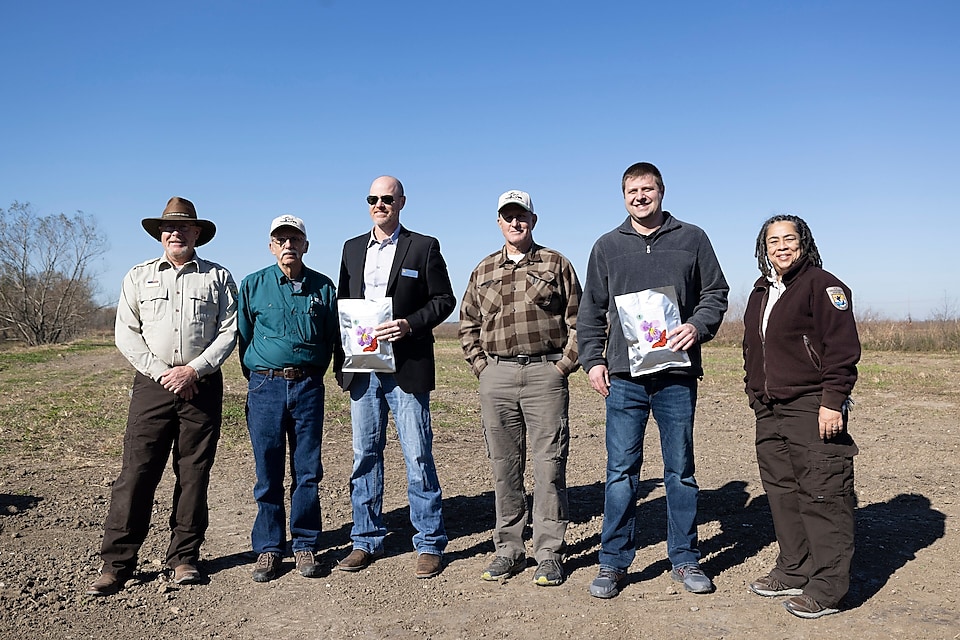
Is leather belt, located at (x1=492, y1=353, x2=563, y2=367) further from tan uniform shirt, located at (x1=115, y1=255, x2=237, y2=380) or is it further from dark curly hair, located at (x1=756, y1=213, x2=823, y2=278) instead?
tan uniform shirt, located at (x1=115, y1=255, x2=237, y2=380)

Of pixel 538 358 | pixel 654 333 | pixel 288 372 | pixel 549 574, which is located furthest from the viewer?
pixel 288 372

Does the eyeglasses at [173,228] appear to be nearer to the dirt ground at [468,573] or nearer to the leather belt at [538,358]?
the dirt ground at [468,573]

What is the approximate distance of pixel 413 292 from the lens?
5.21 meters

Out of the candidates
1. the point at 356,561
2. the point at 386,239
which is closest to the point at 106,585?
the point at 356,561

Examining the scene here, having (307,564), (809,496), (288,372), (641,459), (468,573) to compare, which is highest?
(288,372)

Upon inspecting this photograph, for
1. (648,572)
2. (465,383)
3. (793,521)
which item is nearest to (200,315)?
(648,572)

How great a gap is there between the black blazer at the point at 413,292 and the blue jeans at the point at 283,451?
12.0 inches

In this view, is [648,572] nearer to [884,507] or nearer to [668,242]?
[668,242]

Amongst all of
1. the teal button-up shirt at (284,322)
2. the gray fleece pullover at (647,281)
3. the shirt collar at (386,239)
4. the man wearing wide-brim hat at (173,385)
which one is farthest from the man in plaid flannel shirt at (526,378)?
the man wearing wide-brim hat at (173,385)

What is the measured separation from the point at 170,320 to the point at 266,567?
Answer: 1.76 meters

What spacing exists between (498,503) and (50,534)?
3599mm

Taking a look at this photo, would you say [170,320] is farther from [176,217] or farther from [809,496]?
[809,496]

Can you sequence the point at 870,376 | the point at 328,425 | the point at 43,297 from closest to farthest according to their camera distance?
the point at 328,425
the point at 870,376
the point at 43,297

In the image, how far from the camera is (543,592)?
4.63 metres
